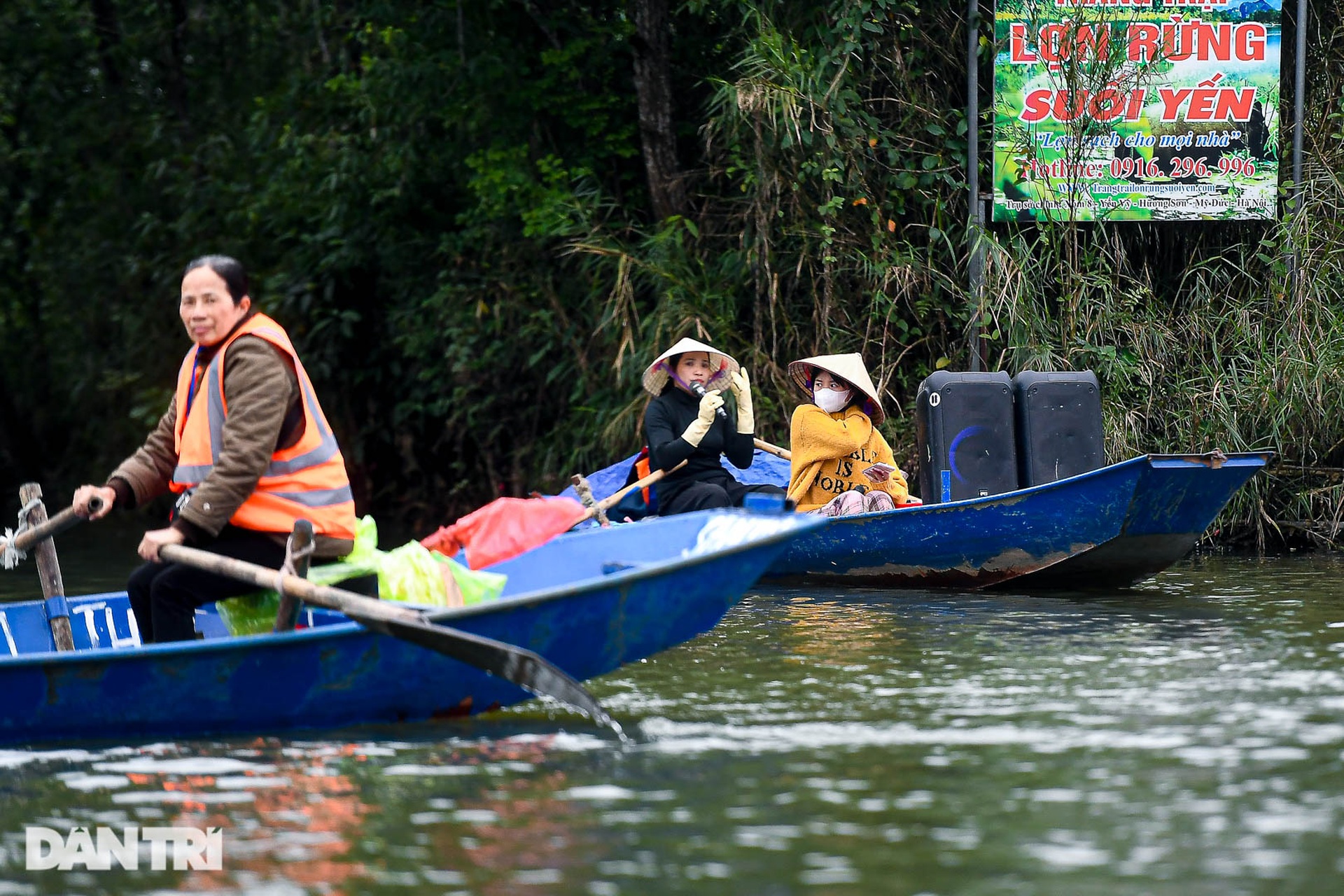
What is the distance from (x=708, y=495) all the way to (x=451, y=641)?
4248 mm

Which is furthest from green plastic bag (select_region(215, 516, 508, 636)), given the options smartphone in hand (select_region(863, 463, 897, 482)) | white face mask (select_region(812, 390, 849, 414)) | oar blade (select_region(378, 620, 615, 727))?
smartphone in hand (select_region(863, 463, 897, 482))

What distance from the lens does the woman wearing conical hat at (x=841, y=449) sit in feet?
29.0

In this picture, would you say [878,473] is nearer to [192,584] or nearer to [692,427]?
[692,427]

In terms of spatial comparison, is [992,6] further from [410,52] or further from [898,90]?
[410,52]

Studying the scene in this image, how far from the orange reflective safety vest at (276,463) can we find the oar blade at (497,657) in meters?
0.64

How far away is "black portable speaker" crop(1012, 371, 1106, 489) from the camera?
9008 millimetres

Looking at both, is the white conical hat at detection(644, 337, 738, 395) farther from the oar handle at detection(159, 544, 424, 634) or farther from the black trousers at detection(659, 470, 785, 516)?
the oar handle at detection(159, 544, 424, 634)

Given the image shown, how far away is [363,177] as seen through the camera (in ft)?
47.1

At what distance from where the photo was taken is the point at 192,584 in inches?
213

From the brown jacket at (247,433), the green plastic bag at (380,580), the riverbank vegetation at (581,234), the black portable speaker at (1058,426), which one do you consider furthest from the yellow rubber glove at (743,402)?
the brown jacket at (247,433)

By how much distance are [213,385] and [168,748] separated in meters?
1.17

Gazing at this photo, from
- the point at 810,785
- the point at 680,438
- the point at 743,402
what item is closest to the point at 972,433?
the point at 743,402

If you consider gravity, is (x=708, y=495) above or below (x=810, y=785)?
above

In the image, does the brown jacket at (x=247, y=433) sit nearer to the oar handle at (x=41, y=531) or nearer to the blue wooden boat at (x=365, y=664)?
the blue wooden boat at (x=365, y=664)
